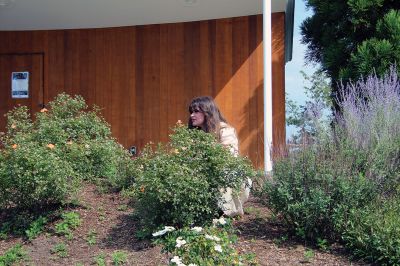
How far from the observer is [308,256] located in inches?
180

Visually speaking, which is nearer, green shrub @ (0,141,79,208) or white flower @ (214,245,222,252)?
white flower @ (214,245,222,252)

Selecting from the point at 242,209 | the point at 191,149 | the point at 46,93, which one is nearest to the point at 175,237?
the point at 191,149

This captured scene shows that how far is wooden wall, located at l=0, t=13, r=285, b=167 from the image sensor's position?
352 inches

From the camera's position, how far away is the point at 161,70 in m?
9.45

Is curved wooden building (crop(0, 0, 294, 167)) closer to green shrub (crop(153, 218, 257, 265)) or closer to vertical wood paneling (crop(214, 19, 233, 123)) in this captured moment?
vertical wood paneling (crop(214, 19, 233, 123))

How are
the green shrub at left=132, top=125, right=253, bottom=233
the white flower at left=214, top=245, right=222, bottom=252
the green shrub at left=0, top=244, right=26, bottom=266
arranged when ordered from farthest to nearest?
the green shrub at left=0, top=244, right=26, bottom=266 → the green shrub at left=132, top=125, right=253, bottom=233 → the white flower at left=214, top=245, right=222, bottom=252

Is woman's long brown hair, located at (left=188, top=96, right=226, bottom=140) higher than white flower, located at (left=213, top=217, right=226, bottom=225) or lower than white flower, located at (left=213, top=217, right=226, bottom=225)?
higher

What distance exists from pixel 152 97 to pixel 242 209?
434cm

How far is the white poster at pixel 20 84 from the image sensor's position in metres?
9.83

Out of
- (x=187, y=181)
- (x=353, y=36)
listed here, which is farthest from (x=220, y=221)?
(x=353, y=36)

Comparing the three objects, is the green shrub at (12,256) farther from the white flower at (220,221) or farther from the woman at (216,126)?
Answer: the woman at (216,126)

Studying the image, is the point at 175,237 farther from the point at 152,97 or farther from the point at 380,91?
the point at 152,97

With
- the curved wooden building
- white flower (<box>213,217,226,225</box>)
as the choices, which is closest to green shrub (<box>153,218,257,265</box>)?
white flower (<box>213,217,226,225</box>)

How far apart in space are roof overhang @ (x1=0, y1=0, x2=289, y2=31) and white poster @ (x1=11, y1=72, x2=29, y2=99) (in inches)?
31.6
